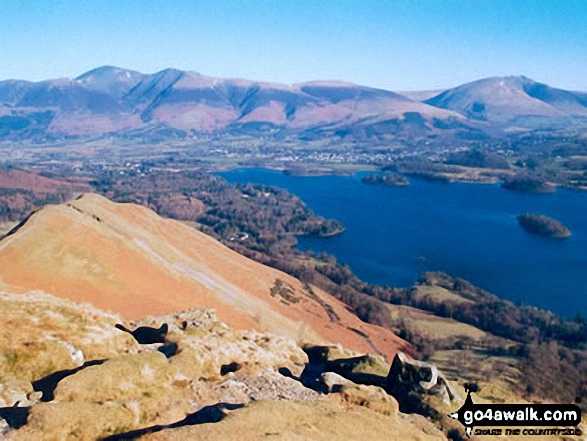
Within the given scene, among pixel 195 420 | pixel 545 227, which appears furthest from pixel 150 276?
pixel 545 227

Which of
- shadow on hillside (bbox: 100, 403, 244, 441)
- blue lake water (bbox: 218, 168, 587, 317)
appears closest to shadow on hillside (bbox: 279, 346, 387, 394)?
shadow on hillside (bbox: 100, 403, 244, 441)

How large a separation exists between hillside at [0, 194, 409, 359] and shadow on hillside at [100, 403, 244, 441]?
89.1 feet

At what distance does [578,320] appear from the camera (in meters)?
94.2

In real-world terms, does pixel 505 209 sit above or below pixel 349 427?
below

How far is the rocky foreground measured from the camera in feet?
57.5

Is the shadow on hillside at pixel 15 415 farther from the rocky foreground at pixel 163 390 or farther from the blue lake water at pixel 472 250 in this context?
the blue lake water at pixel 472 250

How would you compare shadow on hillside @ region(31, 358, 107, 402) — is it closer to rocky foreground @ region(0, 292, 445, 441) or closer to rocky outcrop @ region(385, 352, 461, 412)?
rocky foreground @ region(0, 292, 445, 441)

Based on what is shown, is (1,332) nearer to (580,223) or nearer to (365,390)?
(365,390)

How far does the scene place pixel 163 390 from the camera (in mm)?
21859

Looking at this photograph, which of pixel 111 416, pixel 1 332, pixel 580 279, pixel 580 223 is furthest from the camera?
pixel 580 223

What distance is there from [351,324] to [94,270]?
125 ft

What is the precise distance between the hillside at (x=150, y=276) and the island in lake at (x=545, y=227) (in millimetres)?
100368

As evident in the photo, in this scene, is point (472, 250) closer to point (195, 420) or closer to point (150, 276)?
point (150, 276)

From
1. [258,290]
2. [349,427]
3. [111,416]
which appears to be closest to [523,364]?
[258,290]
